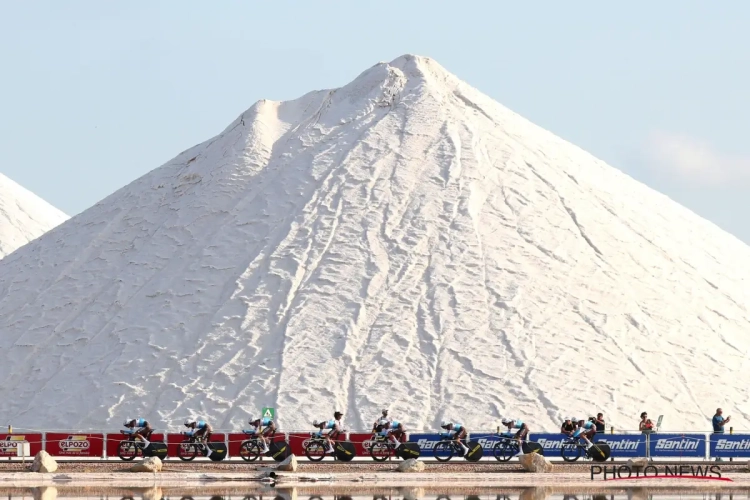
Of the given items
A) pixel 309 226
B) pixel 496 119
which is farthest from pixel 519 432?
pixel 496 119

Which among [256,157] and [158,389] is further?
[256,157]

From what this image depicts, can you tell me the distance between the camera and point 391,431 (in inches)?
1684

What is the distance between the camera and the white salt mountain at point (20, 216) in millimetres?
107562

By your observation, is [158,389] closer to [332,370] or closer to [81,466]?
[332,370]

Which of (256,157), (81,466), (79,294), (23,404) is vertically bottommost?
(81,466)

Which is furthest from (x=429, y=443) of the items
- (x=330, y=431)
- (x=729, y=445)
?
(x=729, y=445)

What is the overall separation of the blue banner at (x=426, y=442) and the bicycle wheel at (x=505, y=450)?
2.19 m


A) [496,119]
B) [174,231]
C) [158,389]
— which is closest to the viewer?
[158,389]

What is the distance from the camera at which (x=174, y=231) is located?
63906mm

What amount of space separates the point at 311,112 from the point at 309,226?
43.9 feet

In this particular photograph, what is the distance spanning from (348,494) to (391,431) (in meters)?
8.98

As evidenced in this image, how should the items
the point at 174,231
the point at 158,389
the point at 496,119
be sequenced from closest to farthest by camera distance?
the point at 158,389 → the point at 174,231 → the point at 496,119

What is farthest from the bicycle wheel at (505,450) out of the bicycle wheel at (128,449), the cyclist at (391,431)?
the bicycle wheel at (128,449)

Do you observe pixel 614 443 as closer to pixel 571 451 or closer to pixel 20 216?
pixel 571 451
